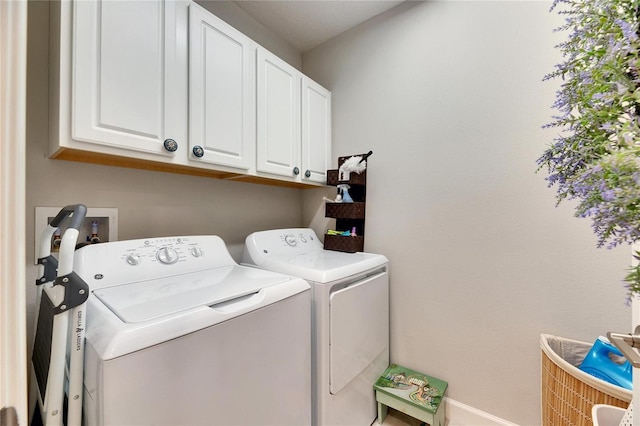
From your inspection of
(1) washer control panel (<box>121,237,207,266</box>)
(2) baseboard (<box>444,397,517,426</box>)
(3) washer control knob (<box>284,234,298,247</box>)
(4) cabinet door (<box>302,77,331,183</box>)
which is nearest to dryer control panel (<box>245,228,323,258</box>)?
(3) washer control knob (<box>284,234,298,247</box>)

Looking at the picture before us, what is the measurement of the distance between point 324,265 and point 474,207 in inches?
37.0

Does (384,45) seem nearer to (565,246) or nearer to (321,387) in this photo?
(565,246)

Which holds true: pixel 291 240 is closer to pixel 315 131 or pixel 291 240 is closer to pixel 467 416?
pixel 315 131

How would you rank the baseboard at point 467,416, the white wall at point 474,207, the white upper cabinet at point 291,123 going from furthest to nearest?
the white upper cabinet at point 291,123 < the baseboard at point 467,416 < the white wall at point 474,207

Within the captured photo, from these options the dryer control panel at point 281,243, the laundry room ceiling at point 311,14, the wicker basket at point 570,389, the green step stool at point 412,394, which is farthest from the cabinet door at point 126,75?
the wicker basket at point 570,389

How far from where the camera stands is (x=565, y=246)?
4.13ft

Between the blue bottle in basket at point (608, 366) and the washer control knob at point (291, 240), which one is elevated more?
the washer control knob at point (291, 240)

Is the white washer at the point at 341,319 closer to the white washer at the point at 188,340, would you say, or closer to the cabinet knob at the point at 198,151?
the white washer at the point at 188,340

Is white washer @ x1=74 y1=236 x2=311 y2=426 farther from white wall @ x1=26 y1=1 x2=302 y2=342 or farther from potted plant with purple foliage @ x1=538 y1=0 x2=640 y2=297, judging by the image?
potted plant with purple foliage @ x1=538 y1=0 x2=640 y2=297

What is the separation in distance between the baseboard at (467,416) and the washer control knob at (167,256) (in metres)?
1.75

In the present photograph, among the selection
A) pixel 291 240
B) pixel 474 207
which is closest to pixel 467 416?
pixel 474 207

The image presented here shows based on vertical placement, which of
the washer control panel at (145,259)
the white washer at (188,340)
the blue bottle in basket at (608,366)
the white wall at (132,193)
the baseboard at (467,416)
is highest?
the white wall at (132,193)

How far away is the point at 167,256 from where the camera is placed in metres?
1.16

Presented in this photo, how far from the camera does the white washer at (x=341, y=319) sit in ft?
3.83
